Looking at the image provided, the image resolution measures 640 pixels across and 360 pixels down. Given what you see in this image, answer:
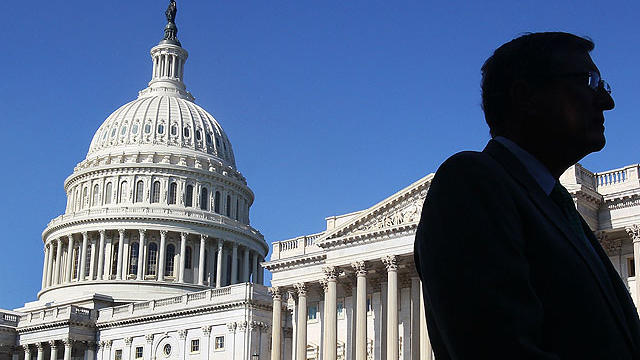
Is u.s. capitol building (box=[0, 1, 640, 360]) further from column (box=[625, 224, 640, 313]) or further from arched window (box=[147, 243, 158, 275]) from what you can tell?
arched window (box=[147, 243, 158, 275])

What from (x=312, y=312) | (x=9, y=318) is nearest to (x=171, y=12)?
(x=9, y=318)

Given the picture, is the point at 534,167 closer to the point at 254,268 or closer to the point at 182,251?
the point at 182,251

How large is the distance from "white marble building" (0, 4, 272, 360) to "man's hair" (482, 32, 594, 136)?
88.4 meters

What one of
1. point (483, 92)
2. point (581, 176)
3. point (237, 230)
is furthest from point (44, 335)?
point (483, 92)

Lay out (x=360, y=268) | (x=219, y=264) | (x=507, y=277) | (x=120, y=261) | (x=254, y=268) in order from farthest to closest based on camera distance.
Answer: (x=254, y=268)
(x=219, y=264)
(x=120, y=261)
(x=360, y=268)
(x=507, y=277)

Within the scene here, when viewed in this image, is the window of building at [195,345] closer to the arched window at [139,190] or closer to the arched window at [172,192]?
the arched window at [172,192]

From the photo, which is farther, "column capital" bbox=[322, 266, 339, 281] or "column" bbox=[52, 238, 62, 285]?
"column" bbox=[52, 238, 62, 285]

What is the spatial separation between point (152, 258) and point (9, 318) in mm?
17945

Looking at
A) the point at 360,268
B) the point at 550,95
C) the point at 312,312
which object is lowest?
the point at 550,95

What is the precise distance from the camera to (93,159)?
406 feet

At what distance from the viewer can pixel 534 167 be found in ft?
13.9

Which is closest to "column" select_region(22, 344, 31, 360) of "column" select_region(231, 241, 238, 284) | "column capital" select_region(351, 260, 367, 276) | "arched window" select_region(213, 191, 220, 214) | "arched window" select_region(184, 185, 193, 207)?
"arched window" select_region(184, 185, 193, 207)

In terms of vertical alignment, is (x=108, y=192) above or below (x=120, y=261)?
above

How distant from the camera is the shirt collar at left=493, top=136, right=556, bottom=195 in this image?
420cm
